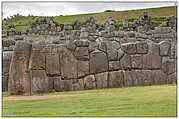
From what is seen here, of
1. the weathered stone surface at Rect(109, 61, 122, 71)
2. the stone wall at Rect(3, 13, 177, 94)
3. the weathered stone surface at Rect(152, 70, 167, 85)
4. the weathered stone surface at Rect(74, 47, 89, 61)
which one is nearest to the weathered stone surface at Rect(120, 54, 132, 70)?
the stone wall at Rect(3, 13, 177, 94)

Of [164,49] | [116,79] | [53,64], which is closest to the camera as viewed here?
[53,64]

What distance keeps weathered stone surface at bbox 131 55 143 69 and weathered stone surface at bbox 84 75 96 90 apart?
1.94 m

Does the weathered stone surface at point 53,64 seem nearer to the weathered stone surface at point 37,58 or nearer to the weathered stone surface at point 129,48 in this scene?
the weathered stone surface at point 37,58

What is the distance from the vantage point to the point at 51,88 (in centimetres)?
1080

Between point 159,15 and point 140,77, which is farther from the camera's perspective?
point 159,15

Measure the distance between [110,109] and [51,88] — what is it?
4.79 metres

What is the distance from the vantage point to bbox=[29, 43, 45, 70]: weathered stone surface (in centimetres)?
1017

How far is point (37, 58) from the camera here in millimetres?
10312

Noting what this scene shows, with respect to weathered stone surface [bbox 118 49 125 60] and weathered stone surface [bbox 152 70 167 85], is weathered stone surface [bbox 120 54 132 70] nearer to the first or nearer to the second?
weathered stone surface [bbox 118 49 125 60]

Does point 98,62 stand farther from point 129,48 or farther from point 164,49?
point 164,49

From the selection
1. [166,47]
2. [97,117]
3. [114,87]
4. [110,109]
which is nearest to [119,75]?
[114,87]

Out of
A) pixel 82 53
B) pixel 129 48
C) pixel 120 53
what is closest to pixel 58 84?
pixel 82 53

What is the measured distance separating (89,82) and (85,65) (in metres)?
0.70

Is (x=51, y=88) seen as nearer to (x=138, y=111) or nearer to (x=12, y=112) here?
(x=12, y=112)
